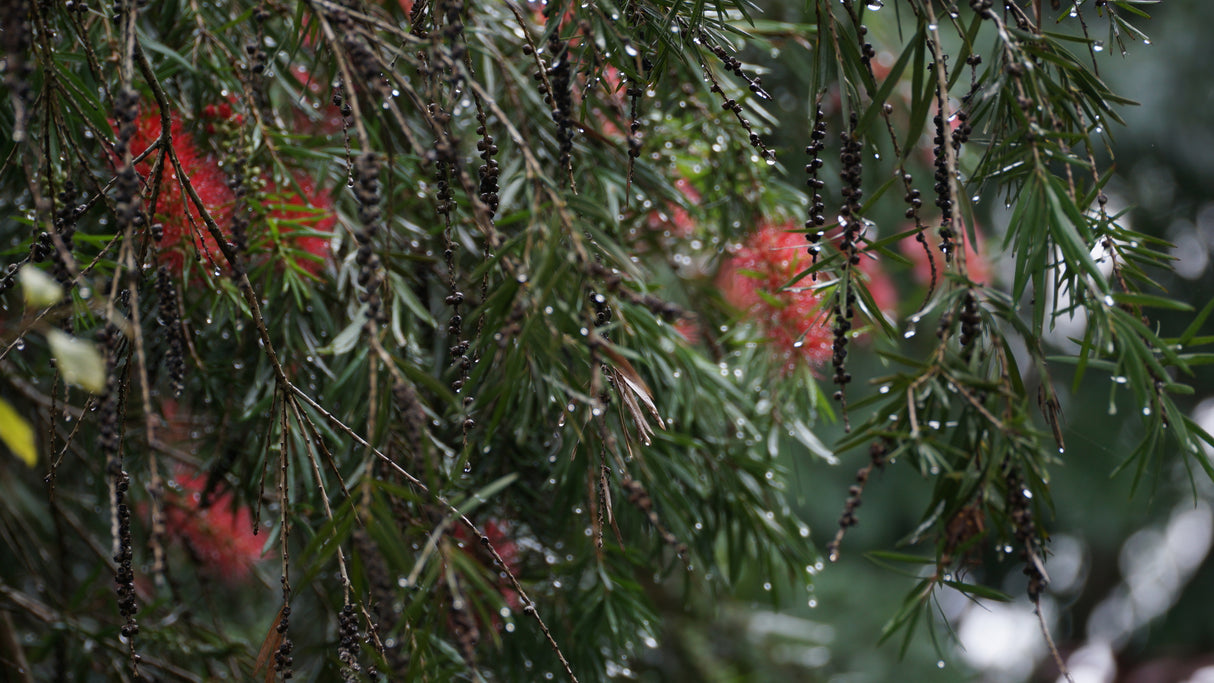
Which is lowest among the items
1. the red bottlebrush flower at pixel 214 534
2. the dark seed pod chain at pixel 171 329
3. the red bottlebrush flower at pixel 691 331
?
the red bottlebrush flower at pixel 214 534

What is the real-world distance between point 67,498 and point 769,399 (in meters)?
1.08

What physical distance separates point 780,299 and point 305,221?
1.95 feet

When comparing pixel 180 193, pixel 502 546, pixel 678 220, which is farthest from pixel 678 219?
pixel 180 193

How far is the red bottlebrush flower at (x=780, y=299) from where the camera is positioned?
1066mm

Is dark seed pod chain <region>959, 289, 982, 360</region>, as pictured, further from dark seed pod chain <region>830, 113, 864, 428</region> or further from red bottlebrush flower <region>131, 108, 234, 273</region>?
red bottlebrush flower <region>131, 108, 234, 273</region>

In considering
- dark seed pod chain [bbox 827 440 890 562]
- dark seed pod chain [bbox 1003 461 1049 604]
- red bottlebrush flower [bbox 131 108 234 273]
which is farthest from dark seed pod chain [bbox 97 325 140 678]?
dark seed pod chain [bbox 1003 461 1049 604]

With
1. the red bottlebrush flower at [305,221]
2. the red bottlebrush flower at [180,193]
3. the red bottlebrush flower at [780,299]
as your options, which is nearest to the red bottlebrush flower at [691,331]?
the red bottlebrush flower at [780,299]

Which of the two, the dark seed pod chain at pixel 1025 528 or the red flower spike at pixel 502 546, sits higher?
the dark seed pod chain at pixel 1025 528

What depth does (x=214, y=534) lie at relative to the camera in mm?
1279

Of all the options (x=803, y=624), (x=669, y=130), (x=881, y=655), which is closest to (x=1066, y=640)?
(x=881, y=655)

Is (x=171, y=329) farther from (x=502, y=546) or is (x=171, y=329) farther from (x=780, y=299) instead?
(x=780, y=299)

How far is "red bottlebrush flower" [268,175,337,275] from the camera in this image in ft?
2.72

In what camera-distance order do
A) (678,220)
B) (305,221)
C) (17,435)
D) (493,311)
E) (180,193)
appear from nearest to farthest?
1. (17,435)
2. (493,311)
3. (180,193)
4. (305,221)
5. (678,220)

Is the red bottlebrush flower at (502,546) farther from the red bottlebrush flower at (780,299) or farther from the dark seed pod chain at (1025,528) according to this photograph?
the dark seed pod chain at (1025,528)
